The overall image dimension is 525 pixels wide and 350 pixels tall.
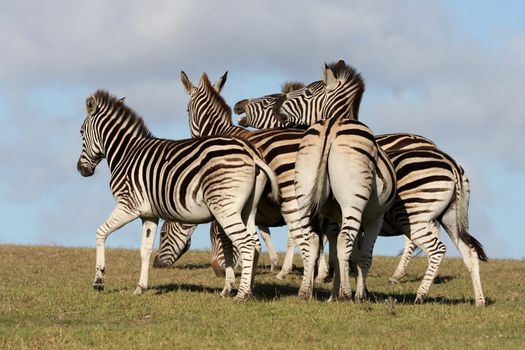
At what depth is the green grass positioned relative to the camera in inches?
420

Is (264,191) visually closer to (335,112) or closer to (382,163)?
(382,163)

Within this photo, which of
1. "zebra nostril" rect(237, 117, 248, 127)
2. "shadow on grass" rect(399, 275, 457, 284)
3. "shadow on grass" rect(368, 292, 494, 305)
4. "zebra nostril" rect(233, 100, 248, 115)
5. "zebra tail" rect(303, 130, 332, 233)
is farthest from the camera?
"zebra nostril" rect(233, 100, 248, 115)

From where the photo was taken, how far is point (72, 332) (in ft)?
36.7

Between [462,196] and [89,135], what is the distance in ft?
21.8

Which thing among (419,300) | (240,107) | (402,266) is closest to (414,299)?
(419,300)

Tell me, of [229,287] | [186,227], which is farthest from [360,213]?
[186,227]

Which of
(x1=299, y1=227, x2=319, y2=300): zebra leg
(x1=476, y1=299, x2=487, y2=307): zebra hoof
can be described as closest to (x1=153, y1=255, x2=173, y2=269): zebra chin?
(x1=299, y1=227, x2=319, y2=300): zebra leg

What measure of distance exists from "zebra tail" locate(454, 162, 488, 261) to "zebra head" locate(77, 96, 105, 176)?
20.6 feet

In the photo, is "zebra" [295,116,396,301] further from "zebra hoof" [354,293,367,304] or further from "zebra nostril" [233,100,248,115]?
"zebra nostril" [233,100,248,115]

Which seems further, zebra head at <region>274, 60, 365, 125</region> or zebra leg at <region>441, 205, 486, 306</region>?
zebra head at <region>274, 60, 365, 125</region>

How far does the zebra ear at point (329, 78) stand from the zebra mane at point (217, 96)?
1.93m

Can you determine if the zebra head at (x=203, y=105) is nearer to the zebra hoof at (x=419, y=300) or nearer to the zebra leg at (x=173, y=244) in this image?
the zebra leg at (x=173, y=244)

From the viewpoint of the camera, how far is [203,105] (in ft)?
57.8

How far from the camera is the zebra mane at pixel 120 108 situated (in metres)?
16.0
